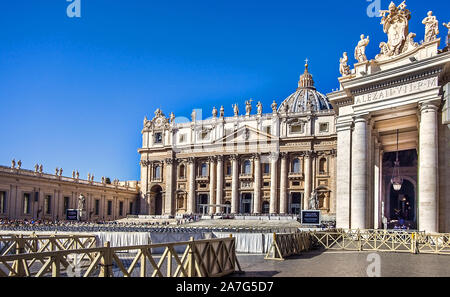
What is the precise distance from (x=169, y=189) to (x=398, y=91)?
2273 inches

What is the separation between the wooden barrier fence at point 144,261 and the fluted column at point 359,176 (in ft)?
46.2

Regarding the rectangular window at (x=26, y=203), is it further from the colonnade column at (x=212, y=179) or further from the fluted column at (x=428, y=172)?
the fluted column at (x=428, y=172)

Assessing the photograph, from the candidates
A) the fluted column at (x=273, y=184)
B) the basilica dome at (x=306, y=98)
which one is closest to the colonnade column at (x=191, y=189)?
the fluted column at (x=273, y=184)

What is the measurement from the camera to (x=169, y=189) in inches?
3095

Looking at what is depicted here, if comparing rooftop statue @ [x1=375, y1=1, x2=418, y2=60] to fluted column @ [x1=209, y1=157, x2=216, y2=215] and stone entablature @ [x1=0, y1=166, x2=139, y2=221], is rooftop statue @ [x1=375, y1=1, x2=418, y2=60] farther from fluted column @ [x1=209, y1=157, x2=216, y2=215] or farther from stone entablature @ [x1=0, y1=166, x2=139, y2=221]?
fluted column @ [x1=209, y1=157, x2=216, y2=215]

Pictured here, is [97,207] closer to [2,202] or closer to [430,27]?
[2,202]

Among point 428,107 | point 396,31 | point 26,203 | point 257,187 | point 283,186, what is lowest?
point 26,203

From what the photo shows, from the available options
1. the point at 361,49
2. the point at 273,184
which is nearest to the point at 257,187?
the point at 273,184

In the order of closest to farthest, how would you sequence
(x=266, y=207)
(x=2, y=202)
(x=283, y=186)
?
(x=2, y=202) < (x=283, y=186) < (x=266, y=207)

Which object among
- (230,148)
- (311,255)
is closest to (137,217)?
(230,148)

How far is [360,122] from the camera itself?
2717 cm
